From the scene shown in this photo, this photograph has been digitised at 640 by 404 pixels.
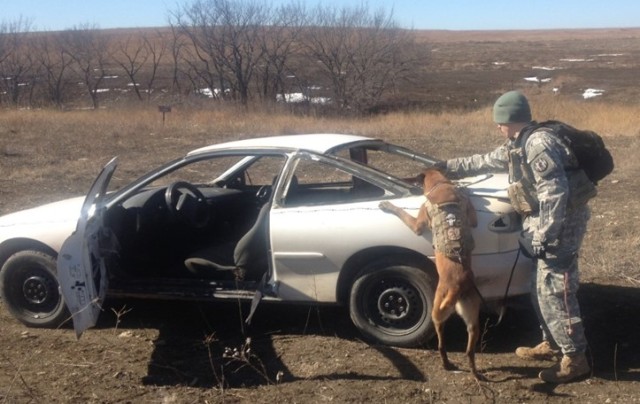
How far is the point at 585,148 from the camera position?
14.2ft

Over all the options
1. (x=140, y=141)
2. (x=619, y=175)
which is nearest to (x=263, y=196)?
(x=619, y=175)

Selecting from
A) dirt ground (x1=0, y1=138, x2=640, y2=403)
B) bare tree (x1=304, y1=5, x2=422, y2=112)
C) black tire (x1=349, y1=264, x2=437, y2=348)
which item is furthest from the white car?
bare tree (x1=304, y1=5, x2=422, y2=112)

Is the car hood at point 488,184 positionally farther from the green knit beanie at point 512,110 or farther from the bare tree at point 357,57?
the bare tree at point 357,57

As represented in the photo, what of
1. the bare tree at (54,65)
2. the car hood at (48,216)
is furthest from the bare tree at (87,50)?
the car hood at (48,216)

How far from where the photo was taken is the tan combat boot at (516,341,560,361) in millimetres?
4727

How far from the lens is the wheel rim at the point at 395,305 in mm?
4910

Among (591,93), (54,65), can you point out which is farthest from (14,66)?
(591,93)

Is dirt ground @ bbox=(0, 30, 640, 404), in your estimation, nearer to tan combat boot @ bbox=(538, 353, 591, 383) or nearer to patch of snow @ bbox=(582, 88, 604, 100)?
tan combat boot @ bbox=(538, 353, 591, 383)

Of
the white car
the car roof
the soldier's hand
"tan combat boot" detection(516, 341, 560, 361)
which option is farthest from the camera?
the car roof

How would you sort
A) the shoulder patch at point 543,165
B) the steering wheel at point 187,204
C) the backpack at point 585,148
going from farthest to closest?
the steering wheel at point 187,204 < the backpack at point 585,148 < the shoulder patch at point 543,165

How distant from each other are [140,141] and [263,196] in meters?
12.3

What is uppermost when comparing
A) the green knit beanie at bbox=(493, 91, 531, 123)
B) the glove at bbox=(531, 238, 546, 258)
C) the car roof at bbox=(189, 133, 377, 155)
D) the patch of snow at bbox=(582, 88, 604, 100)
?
the green knit beanie at bbox=(493, 91, 531, 123)

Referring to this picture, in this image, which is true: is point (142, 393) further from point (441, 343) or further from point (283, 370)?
point (441, 343)

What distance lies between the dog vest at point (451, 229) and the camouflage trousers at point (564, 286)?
36 cm
